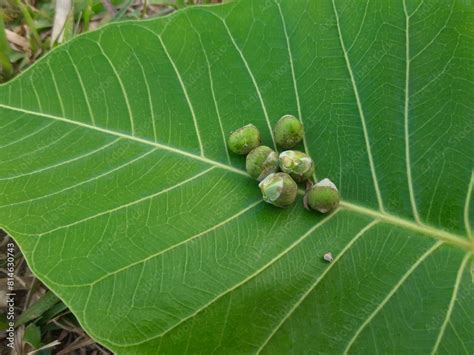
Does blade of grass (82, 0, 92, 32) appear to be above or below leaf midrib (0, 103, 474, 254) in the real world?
above

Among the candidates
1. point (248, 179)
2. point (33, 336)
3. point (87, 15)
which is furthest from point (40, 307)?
point (87, 15)

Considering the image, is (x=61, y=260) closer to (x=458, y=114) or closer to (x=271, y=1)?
(x=271, y=1)

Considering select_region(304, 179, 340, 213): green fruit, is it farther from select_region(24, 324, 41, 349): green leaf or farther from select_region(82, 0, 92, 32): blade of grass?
select_region(82, 0, 92, 32): blade of grass

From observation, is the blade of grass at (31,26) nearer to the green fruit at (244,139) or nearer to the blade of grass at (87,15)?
the blade of grass at (87,15)

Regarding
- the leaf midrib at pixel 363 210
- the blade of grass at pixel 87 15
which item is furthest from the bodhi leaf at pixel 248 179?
the blade of grass at pixel 87 15

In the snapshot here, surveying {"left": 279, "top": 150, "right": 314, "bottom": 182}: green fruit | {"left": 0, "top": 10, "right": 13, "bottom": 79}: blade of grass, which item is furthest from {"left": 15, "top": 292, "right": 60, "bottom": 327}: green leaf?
{"left": 279, "top": 150, "right": 314, "bottom": 182}: green fruit
